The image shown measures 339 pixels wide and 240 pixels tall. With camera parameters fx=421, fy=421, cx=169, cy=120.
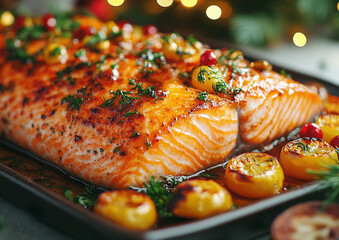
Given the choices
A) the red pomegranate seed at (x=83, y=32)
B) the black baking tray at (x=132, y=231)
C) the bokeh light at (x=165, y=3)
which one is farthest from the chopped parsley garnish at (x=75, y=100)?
the bokeh light at (x=165, y=3)

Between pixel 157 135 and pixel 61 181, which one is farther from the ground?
pixel 157 135

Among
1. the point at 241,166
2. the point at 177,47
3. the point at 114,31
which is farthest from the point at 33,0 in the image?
the point at 241,166

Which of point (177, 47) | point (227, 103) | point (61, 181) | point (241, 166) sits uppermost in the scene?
point (177, 47)

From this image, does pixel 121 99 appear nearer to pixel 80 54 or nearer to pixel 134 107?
pixel 134 107

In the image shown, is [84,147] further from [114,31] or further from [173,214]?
[114,31]

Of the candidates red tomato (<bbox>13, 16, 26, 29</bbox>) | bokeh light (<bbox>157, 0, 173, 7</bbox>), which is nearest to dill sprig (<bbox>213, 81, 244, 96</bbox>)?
red tomato (<bbox>13, 16, 26, 29</bbox>)

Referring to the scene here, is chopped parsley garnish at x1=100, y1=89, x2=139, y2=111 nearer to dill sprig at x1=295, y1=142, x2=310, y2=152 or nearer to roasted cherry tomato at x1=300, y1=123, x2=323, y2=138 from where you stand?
dill sprig at x1=295, y1=142, x2=310, y2=152

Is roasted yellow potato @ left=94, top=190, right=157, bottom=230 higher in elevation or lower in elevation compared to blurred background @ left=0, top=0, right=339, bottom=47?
lower
